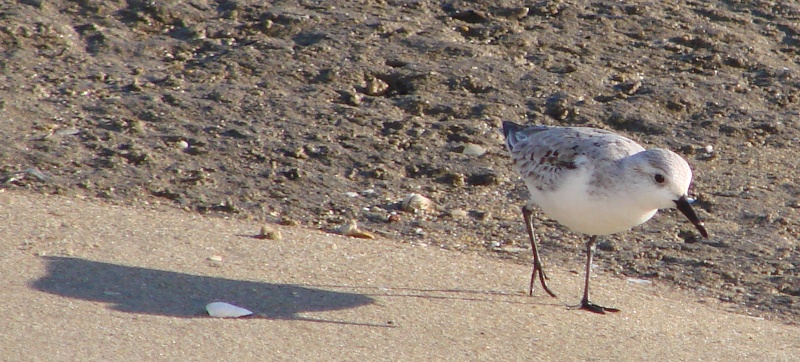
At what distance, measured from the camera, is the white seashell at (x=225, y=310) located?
3.93 m

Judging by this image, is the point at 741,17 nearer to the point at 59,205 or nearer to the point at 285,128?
the point at 285,128

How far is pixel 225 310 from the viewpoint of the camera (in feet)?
13.0

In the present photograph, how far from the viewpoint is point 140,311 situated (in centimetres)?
389

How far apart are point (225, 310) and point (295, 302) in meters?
0.33

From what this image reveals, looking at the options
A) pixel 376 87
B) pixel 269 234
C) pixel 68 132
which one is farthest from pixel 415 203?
pixel 68 132

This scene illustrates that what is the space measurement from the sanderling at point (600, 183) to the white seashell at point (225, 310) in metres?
1.28

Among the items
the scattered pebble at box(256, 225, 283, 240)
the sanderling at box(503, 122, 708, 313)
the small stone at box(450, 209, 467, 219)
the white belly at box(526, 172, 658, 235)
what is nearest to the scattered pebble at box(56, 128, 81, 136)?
the scattered pebble at box(256, 225, 283, 240)

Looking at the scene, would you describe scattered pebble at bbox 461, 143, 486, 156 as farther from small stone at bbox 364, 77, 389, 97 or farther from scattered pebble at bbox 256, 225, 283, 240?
scattered pebble at bbox 256, 225, 283, 240

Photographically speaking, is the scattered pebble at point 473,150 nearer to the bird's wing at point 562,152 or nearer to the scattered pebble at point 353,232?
the bird's wing at point 562,152

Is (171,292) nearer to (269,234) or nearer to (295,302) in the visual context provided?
(295,302)

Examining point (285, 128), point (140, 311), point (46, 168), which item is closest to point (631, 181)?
point (140, 311)

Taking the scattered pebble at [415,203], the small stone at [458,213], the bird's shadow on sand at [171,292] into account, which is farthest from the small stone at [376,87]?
the bird's shadow on sand at [171,292]

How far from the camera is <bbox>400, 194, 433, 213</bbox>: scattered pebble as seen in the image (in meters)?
5.40

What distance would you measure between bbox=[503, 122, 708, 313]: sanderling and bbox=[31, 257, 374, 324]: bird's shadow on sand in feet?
2.94
